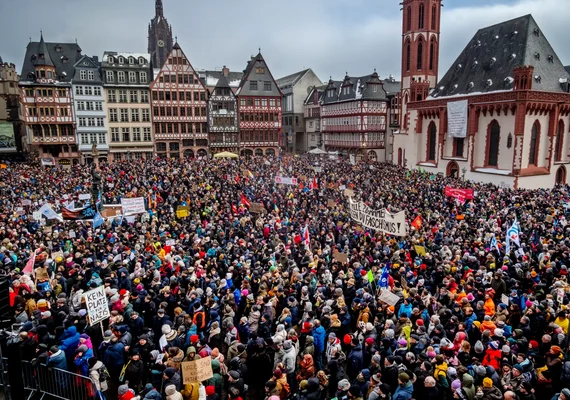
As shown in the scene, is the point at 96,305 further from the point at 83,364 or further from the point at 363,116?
the point at 363,116

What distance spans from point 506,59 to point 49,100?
50.2 meters

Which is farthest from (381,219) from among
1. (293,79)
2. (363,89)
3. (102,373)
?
(293,79)

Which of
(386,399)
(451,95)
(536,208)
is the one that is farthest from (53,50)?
(386,399)

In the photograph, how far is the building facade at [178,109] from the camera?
178 ft

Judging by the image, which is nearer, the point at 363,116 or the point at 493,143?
the point at 493,143

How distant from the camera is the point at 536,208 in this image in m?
23.8

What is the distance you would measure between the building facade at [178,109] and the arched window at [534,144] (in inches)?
1510

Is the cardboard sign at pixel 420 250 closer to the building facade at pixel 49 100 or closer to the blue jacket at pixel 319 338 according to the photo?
the blue jacket at pixel 319 338

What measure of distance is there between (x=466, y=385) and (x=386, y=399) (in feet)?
4.66

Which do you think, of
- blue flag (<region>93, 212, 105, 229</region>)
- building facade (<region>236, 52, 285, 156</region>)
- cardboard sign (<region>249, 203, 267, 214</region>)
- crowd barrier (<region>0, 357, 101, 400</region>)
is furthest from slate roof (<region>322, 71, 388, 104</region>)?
crowd barrier (<region>0, 357, 101, 400</region>)

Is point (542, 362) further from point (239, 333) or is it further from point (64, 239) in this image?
point (64, 239)

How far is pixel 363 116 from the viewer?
192ft

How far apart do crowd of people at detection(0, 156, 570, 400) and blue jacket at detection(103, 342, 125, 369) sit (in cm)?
2

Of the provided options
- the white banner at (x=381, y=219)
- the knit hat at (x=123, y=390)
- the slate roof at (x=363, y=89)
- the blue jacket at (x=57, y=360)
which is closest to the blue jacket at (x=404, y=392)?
the knit hat at (x=123, y=390)
